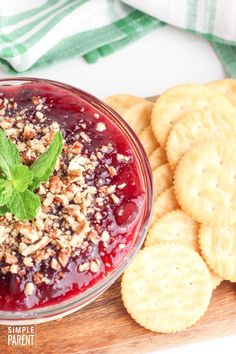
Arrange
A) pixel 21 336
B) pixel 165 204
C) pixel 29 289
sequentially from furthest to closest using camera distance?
pixel 165 204
pixel 21 336
pixel 29 289

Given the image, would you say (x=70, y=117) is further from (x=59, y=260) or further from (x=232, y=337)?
(x=232, y=337)

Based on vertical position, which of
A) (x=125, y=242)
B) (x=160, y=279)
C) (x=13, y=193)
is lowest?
(x=160, y=279)

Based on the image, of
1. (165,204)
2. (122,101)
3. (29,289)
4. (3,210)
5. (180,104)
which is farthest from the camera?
(122,101)

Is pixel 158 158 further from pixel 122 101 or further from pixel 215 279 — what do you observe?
pixel 215 279

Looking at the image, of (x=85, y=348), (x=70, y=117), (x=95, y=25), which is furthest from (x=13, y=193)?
(x=95, y=25)

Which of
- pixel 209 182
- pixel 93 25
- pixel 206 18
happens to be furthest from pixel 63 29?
pixel 209 182

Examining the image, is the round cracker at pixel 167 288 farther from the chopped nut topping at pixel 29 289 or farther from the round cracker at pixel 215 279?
the chopped nut topping at pixel 29 289

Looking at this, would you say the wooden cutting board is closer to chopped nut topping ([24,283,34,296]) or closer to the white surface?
chopped nut topping ([24,283,34,296])

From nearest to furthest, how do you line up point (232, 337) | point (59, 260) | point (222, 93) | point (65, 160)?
1. point (59, 260)
2. point (65, 160)
3. point (232, 337)
4. point (222, 93)

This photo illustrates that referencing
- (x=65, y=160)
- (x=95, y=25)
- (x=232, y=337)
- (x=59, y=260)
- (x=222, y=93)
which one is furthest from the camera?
(x=95, y=25)
